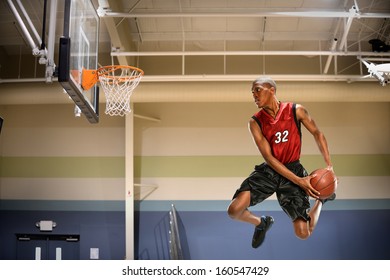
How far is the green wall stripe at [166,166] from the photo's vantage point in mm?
9961

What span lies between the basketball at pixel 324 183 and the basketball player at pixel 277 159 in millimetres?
154

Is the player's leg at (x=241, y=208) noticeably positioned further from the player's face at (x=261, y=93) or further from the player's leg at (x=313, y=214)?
the player's face at (x=261, y=93)

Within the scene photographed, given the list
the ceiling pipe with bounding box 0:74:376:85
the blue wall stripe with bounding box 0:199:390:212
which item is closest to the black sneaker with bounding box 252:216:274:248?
the ceiling pipe with bounding box 0:74:376:85

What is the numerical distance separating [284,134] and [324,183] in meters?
0.73

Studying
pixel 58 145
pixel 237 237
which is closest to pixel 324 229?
pixel 237 237

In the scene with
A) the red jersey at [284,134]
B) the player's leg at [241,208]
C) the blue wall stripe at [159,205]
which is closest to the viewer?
the player's leg at [241,208]

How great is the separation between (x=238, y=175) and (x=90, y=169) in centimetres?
314

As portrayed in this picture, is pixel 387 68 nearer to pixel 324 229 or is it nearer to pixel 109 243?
pixel 324 229

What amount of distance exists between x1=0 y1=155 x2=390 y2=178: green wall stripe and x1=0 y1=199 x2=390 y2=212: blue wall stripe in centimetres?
55

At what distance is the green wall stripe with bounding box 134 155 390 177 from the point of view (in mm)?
9945

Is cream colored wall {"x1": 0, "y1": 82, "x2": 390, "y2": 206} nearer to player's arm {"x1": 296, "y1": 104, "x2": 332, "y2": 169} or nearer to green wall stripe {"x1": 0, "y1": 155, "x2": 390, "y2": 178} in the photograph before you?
green wall stripe {"x1": 0, "y1": 155, "x2": 390, "y2": 178}

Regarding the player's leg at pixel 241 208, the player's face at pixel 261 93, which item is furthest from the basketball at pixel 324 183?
the player's face at pixel 261 93

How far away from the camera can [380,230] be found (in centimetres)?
977

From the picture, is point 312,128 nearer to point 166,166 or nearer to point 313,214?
point 313,214
